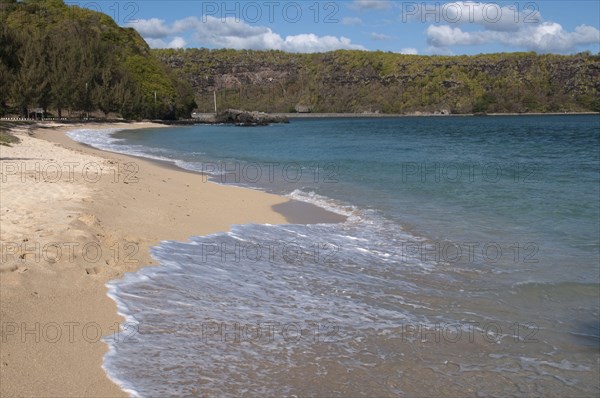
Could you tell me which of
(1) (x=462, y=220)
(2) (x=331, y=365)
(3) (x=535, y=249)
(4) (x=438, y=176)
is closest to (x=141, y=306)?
(2) (x=331, y=365)

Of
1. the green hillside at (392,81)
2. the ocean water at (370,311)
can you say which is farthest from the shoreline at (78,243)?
the green hillside at (392,81)

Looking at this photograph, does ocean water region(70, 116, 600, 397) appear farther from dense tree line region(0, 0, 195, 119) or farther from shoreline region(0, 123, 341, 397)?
dense tree line region(0, 0, 195, 119)

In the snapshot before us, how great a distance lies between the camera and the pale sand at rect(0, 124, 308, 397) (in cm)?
407

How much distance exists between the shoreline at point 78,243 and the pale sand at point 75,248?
0.04ft

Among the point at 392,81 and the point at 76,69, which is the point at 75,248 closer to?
the point at 76,69

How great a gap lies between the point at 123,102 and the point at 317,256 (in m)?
67.4

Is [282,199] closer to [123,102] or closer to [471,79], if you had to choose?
[123,102]

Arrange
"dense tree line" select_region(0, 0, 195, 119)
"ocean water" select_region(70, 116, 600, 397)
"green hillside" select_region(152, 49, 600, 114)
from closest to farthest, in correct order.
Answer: "ocean water" select_region(70, 116, 600, 397) < "dense tree line" select_region(0, 0, 195, 119) < "green hillside" select_region(152, 49, 600, 114)

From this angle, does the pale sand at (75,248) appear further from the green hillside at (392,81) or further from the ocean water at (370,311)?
the green hillside at (392,81)

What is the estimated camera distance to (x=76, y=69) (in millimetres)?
60562

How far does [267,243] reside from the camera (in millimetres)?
8562

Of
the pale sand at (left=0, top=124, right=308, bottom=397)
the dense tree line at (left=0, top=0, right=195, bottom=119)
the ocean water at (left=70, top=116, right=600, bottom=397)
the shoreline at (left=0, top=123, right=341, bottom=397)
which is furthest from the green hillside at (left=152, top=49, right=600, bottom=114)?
the pale sand at (left=0, top=124, right=308, bottom=397)

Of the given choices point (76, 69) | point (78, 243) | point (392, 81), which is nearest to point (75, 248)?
point (78, 243)

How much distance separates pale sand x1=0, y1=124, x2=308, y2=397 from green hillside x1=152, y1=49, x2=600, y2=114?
504ft
